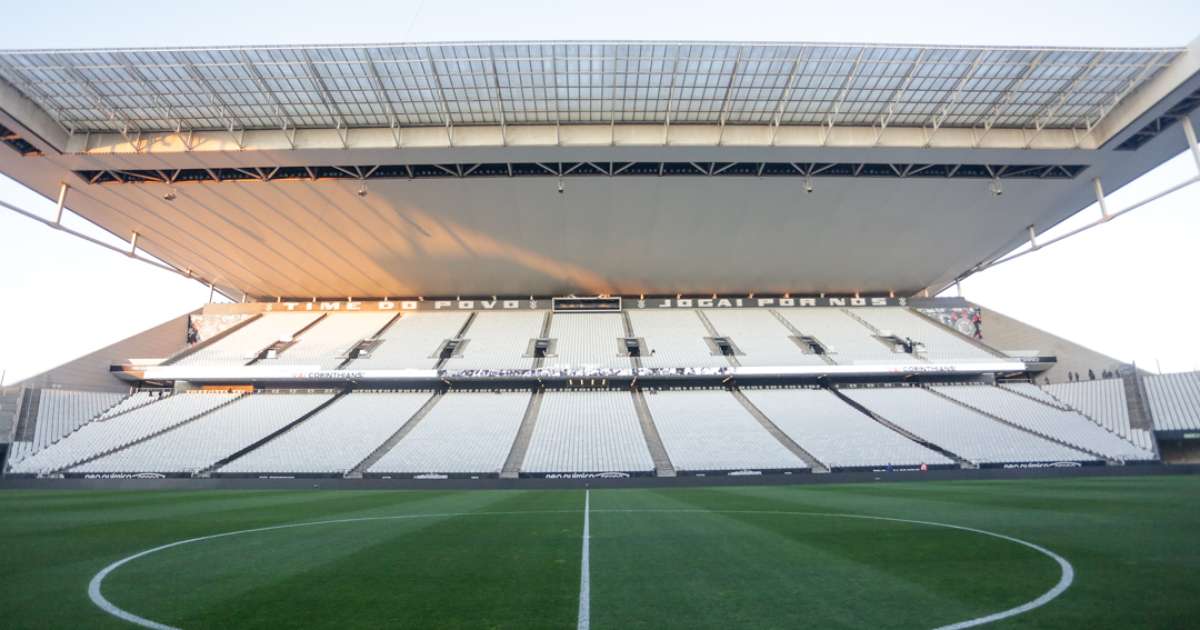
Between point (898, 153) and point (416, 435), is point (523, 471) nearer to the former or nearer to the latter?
point (416, 435)

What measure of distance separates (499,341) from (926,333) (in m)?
30.2

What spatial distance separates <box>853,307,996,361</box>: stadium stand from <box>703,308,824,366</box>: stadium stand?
727cm

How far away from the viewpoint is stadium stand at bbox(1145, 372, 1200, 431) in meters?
26.9

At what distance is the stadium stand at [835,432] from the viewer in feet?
83.8

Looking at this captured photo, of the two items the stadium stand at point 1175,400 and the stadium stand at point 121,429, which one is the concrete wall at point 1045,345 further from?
the stadium stand at point 121,429

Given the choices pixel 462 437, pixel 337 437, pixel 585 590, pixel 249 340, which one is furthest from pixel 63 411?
pixel 585 590

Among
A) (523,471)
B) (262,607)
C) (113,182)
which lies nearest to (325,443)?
(523,471)

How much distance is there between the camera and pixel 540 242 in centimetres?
3459

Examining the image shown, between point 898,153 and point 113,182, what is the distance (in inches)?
1640

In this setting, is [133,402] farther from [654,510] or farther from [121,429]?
[654,510]

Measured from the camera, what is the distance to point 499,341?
37625mm

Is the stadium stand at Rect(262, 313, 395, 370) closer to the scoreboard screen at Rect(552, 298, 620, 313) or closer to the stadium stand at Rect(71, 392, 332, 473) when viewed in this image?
the stadium stand at Rect(71, 392, 332, 473)

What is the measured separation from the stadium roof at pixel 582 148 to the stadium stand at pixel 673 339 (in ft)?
15.7

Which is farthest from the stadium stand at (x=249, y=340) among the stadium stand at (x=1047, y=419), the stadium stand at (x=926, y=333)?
the stadium stand at (x=1047, y=419)
